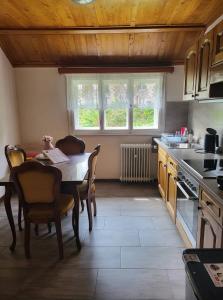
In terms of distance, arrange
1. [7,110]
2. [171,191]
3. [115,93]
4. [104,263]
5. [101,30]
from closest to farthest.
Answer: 1. [104,263]
2. [171,191]
3. [101,30]
4. [7,110]
5. [115,93]

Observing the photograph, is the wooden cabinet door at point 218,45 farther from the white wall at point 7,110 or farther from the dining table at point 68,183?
the white wall at point 7,110

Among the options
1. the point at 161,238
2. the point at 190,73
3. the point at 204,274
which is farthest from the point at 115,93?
the point at 204,274

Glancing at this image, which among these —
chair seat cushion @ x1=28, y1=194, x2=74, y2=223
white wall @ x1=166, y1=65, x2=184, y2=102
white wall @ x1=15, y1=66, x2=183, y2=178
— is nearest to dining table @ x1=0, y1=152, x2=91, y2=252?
chair seat cushion @ x1=28, y1=194, x2=74, y2=223

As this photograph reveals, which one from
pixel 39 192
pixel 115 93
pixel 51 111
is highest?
pixel 115 93

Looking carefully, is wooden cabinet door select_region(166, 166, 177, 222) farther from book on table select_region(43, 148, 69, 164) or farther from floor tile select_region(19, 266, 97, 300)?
book on table select_region(43, 148, 69, 164)

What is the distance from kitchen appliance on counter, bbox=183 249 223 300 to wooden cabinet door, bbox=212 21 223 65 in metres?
1.58

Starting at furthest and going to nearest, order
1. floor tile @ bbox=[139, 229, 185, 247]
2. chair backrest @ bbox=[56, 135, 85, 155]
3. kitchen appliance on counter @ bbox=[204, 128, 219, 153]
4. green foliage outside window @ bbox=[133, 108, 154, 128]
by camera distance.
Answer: green foliage outside window @ bbox=[133, 108, 154, 128] → chair backrest @ bbox=[56, 135, 85, 155] → kitchen appliance on counter @ bbox=[204, 128, 219, 153] → floor tile @ bbox=[139, 229, 185, 247]

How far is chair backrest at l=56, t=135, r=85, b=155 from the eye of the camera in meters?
3.33

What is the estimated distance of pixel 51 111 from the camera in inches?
168

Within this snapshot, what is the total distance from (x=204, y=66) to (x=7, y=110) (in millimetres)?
3021

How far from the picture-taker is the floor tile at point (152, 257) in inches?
83.4

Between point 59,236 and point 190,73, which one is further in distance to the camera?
point 190,73

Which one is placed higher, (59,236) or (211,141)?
(211,141)

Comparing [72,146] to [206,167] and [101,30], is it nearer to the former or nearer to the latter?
[101,30]
